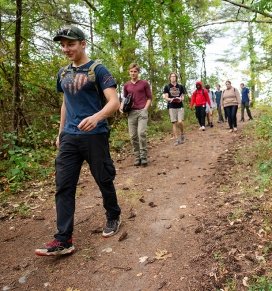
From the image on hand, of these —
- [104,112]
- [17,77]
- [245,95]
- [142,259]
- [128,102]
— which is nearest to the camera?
[104,112]

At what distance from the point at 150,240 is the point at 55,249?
1107mm

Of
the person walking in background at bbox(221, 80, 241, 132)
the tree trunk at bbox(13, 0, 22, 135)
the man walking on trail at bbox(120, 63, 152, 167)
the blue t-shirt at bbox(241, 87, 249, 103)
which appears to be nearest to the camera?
the man walking on trail at bbox(120, 63, 152, 167)

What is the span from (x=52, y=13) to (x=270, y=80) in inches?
240

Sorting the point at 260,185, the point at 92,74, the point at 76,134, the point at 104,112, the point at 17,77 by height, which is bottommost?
the point at 260,185

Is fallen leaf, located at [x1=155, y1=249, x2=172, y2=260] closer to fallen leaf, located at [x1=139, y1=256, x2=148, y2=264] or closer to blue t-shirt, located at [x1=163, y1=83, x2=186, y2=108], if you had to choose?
fallen leaf, located at [x1=139, y1=256, x2=148, y2=264]

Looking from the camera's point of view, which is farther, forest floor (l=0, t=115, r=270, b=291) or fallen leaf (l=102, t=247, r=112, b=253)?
fallen leaf (l=102, t=247, r=112, b=253)

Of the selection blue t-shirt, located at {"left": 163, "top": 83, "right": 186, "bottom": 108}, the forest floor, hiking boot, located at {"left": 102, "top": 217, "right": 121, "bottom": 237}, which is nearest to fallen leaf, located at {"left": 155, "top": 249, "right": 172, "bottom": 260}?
the forest floor

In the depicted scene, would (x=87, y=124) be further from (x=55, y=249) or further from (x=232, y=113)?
(x=232, y=113)

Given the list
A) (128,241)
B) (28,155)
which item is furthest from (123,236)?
(28,155)

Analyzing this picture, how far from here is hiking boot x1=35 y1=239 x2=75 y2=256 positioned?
150 inches

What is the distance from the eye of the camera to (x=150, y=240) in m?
4.20

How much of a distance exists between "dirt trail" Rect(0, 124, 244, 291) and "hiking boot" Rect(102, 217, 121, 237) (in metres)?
0.07

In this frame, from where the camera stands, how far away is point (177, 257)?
3.71 m

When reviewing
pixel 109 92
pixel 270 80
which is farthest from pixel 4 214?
pixel 270 80
